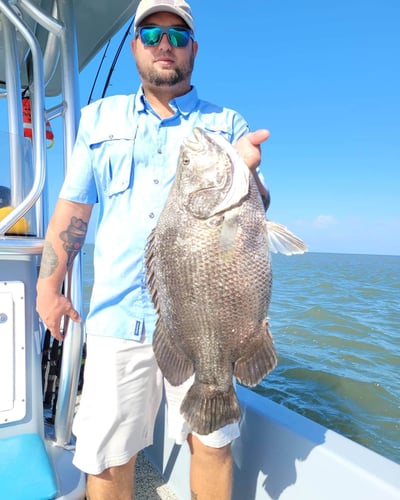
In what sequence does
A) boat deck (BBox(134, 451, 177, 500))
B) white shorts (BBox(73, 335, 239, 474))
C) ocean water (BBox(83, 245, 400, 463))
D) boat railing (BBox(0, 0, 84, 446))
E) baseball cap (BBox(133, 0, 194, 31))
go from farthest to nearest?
ocean water (BBox(83, 245, 400, 463))
boat deck (BBox(134, 451, 177, 500))
boat railing (BBox(0, 0, 84, 446))
white shorts (BBox(73, 335, 239, 474))
baseball cap (BBox(133, 0, 194, 31))

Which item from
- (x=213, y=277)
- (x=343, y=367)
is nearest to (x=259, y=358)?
(x=213, y=277)

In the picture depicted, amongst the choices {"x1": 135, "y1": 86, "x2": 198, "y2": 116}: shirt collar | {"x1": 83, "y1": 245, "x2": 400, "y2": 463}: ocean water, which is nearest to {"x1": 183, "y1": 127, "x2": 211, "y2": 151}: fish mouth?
{"x1": 135, "y1": 86, "x2": 198, "y2": 116}: shirt collar

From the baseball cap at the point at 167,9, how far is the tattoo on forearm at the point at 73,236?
1.07 m

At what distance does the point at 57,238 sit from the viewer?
208 centimetres

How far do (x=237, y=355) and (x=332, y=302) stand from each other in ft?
41.2

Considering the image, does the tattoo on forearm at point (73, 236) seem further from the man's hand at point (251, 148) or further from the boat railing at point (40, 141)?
the man's hand at point (251, 148)

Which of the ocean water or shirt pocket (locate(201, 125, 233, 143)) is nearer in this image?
shirt pocket (locate(201, 125, 233, 143))

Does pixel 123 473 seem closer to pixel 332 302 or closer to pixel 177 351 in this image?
pixel 177 351

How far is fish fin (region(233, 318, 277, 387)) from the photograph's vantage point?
1572mm

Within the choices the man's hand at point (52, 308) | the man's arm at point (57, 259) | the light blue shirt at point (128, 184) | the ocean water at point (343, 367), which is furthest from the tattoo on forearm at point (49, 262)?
the ocean water at point (343, 367)

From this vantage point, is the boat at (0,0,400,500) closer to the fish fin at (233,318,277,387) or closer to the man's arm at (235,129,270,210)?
the fish fin at (233,318,277,387)

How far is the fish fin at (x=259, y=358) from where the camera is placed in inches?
61.9

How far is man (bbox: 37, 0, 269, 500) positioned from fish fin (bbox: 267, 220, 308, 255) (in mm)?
619

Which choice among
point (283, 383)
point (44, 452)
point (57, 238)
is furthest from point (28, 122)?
point (283, 383)
